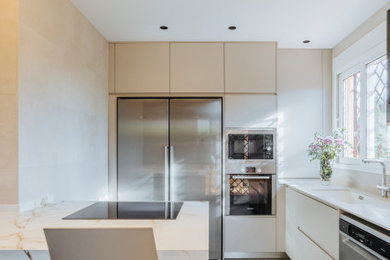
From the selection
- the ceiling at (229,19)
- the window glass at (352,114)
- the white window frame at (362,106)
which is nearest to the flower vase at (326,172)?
the white window frame at (362,106)

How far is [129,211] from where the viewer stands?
5.21ft

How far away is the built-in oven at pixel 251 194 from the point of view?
2.96m

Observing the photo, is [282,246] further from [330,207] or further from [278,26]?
[278,26]

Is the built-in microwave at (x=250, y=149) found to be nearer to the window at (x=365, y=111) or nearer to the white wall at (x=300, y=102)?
the white wall at (x=300, y=102)

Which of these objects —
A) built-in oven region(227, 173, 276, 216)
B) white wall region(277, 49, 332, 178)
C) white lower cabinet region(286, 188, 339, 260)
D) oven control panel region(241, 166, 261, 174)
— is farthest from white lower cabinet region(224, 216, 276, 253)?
white wall region(277, 49, 332, 178)

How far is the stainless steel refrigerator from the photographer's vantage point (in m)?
2.95

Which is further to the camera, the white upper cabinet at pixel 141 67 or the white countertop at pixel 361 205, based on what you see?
the white upper cabinet at pixel 141 67

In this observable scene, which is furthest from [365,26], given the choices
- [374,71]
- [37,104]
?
[37,104]

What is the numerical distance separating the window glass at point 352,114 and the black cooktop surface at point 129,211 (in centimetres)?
205

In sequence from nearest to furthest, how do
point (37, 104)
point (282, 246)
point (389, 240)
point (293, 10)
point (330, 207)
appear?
point (389, 240) → point (37, 104) → point (330, 207) → point (293, 10) → point (282, 246)

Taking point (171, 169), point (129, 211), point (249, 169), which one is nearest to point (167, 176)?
point (171, 169)

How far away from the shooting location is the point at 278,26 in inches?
102

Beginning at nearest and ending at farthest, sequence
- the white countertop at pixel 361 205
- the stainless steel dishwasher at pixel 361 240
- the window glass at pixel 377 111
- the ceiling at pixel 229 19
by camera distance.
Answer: the stainless steel dishwasher at pixel 361 240 < the white countertop at pixel 361 205 < the ceiling at pixel 229 19 < the window glass at pixel 377 111

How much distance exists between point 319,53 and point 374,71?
785mm
